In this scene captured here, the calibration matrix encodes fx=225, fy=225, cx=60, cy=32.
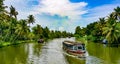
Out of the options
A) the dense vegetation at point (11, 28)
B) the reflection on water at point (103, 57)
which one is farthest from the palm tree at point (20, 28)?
the reflection on water at point (103, 57)

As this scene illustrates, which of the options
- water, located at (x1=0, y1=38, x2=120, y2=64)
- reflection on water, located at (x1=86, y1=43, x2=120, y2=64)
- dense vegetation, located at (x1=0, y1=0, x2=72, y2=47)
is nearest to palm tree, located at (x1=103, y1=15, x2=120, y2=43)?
water, located at (x1=0, y1=38, x2=120, y2=64)

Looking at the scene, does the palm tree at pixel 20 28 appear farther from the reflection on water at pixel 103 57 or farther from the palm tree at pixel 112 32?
the reflection on water at pixel 103 57

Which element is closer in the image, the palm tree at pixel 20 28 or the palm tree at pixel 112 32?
the palm tree at pixel 112 32

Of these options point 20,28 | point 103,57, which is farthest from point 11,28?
point 103,57

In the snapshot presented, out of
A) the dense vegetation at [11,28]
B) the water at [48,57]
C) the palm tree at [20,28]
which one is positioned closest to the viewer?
the water at [48,57]

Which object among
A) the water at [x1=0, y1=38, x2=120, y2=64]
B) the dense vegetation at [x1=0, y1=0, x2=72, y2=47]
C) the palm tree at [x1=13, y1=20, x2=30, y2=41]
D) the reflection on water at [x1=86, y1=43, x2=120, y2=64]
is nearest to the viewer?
the water at [x1=0, y1=38, x2=120, y2=64]

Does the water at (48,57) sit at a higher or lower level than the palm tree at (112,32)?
lower

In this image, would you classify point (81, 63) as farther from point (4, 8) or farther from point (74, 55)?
point (4, 8)

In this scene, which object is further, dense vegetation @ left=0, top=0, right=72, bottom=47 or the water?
dense vegetation @ left=0, top=0, right=72, bottom=47

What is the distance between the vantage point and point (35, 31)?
5477 inches

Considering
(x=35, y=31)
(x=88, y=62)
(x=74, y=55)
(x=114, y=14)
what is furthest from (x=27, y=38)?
(x=88, y=62)

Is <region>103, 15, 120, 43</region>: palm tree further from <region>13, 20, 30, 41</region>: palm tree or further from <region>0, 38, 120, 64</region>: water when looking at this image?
<region>13, 20, 30, 41</region>: palm tree

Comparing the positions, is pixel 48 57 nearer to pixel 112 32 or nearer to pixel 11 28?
pixel 112 32

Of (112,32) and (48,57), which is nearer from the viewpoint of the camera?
(48,57)
